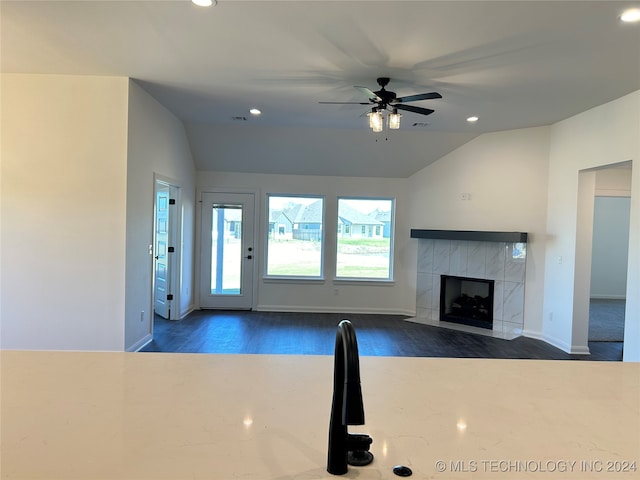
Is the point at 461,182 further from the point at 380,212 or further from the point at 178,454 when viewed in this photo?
the point at 178,454

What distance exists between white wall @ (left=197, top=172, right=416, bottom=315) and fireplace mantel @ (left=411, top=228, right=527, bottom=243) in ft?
1.44

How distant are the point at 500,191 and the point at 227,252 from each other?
14.6 feet

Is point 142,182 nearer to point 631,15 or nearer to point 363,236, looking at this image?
point 363,236

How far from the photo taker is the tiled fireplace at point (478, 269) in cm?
580

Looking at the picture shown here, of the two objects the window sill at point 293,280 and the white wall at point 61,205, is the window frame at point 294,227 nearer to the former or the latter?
the window sill at point 293,280

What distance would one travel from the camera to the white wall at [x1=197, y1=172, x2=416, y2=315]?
698 cm

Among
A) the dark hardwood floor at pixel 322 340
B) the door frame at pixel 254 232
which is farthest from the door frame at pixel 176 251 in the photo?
the door frame at pixel 254 232

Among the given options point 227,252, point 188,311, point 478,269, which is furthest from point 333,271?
point 188,311

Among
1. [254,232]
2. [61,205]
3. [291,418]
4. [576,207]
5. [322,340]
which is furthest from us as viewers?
[254,232]

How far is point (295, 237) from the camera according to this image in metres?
7.15

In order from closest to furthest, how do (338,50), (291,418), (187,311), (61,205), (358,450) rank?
(358,450)
(291,418)
(338,50)
(61,205)
(187,311)

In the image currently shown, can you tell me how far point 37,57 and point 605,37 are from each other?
15.1ft

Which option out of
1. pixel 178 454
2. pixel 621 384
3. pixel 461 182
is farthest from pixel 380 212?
pixel 178 454

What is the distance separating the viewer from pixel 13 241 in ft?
13.3
